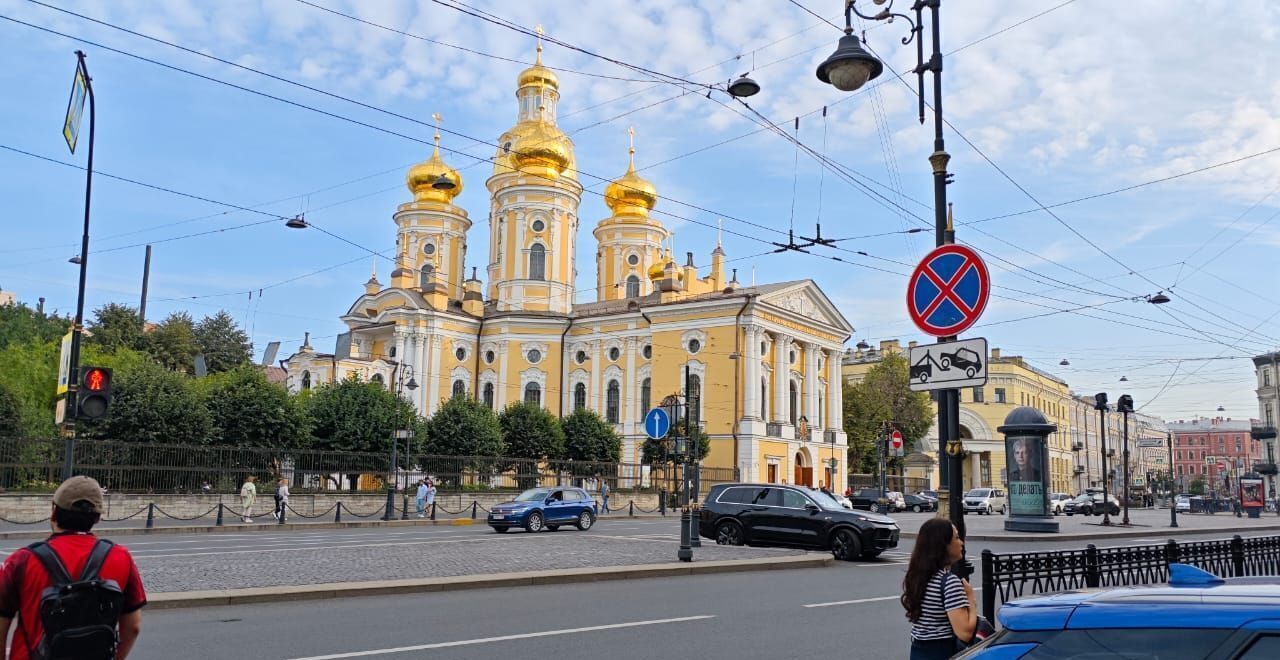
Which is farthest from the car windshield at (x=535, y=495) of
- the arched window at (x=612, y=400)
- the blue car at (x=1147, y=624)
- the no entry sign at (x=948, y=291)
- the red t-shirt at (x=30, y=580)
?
the arched window at (x=612, y=400)

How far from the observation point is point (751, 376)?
60.2 metres

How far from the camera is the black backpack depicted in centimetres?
396

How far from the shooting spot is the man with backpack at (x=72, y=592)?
398 centimetres

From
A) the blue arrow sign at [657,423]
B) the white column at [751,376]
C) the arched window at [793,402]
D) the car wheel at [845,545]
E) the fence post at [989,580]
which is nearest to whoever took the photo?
the fence post at [989,580]

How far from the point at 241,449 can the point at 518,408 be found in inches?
763

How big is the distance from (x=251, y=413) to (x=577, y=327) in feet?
101

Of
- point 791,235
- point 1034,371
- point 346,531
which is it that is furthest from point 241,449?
point 1034,371

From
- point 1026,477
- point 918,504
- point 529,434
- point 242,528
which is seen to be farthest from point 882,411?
point 242,528

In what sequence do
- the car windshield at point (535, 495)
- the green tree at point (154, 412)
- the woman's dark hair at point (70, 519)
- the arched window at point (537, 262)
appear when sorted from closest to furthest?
the woman's dark hair at point (70, 519)
the car windshield at point (535, 495)
the green tree at point (154, 412)
the arched window at point (537, 262)

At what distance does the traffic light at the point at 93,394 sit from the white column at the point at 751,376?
47.7m

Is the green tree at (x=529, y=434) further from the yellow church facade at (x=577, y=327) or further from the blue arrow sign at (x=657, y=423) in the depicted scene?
A: the blue arrow sign at (x=657, y=423)

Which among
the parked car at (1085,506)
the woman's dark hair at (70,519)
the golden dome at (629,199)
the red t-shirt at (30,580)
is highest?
the golden dome at (629,199)

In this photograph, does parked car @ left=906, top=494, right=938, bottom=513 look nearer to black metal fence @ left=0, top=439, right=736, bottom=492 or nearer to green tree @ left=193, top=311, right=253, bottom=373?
black metal fence @ left=0, top=439, right=736, bottom=492

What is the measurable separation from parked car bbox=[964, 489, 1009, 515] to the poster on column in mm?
22545
